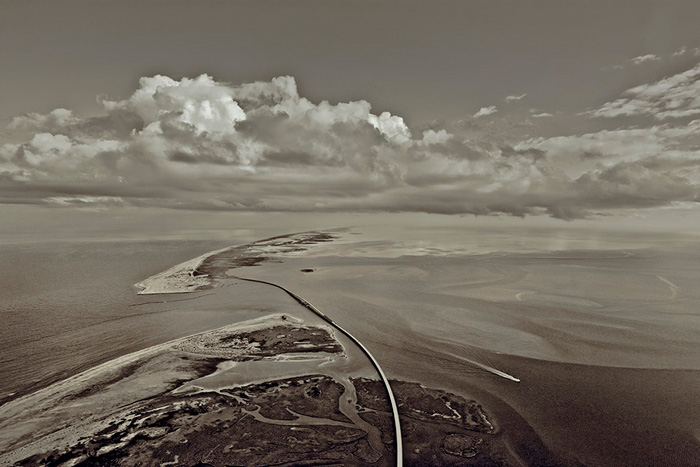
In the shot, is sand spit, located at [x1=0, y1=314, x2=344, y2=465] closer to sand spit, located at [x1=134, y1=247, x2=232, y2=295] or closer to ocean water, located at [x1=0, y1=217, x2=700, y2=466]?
ocean water, located at [x1=0, y1=217, x2=700, y2=466]

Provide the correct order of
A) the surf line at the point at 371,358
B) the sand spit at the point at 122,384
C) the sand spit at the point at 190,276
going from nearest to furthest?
the surf line at the point at 371,358, the sand spit at the point at 122,384, the sand spit at the point at 190,276

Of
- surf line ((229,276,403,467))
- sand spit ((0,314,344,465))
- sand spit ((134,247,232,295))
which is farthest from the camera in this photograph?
sand spit ((134,247,232,295))

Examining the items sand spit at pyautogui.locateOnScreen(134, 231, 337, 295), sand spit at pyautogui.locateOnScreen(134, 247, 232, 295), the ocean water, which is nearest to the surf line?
the ocean water

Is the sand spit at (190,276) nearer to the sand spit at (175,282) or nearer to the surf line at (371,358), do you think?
the sand spit at (175,282)

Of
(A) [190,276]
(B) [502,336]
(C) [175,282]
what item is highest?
(A) [190,276]

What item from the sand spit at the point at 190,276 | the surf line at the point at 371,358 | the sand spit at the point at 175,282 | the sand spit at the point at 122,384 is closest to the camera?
the surf line at the point at 371,358

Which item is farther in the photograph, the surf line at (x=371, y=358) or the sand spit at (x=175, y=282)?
the sand spit at (x=175, y=282)

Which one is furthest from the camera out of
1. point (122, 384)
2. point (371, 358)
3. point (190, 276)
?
point (190, 276)

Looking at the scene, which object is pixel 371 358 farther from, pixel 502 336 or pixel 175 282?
pixel 175 282

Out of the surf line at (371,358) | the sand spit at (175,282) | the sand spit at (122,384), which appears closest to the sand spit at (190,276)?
the sand spit at (175,282)

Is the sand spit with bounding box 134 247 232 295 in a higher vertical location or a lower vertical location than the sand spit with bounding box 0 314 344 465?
higher

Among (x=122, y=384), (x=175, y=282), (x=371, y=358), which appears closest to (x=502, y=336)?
(x=371, y=358)

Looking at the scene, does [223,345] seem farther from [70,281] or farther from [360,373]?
[70,281]
